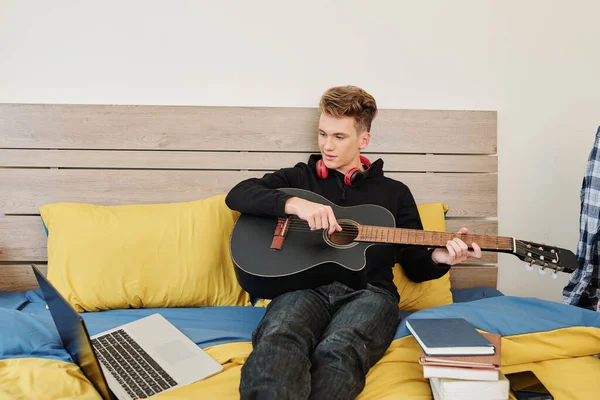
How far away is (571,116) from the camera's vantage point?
2230 millimetres

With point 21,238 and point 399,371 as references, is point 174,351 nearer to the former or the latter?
point 399,371

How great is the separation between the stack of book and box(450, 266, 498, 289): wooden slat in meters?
0.90

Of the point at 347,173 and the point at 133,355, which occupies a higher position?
the point at 347,173

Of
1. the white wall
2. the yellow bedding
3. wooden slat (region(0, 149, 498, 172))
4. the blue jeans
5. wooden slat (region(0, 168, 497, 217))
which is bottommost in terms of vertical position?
the yellow bedding

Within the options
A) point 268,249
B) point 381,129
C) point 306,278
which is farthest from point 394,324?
point 381,129

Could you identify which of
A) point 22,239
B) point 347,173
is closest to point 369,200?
point 347,173

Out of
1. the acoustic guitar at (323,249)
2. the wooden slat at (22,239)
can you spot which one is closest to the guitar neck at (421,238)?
the acoustic guitar at (323,249)

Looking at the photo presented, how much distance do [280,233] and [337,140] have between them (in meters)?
0.39

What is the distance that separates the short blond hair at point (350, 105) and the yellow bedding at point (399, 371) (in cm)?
75

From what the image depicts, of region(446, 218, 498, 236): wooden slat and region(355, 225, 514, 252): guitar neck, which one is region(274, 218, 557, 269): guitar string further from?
region(446, 218, 498, 236): wooden slat

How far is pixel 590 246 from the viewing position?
1834mm

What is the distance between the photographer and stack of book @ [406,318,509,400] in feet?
3.85

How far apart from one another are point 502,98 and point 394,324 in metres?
1.21

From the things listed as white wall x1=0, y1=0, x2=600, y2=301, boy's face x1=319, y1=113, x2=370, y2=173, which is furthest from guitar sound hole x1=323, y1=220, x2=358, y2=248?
white wall x1=0, y1=0, x2=600, y2=301
